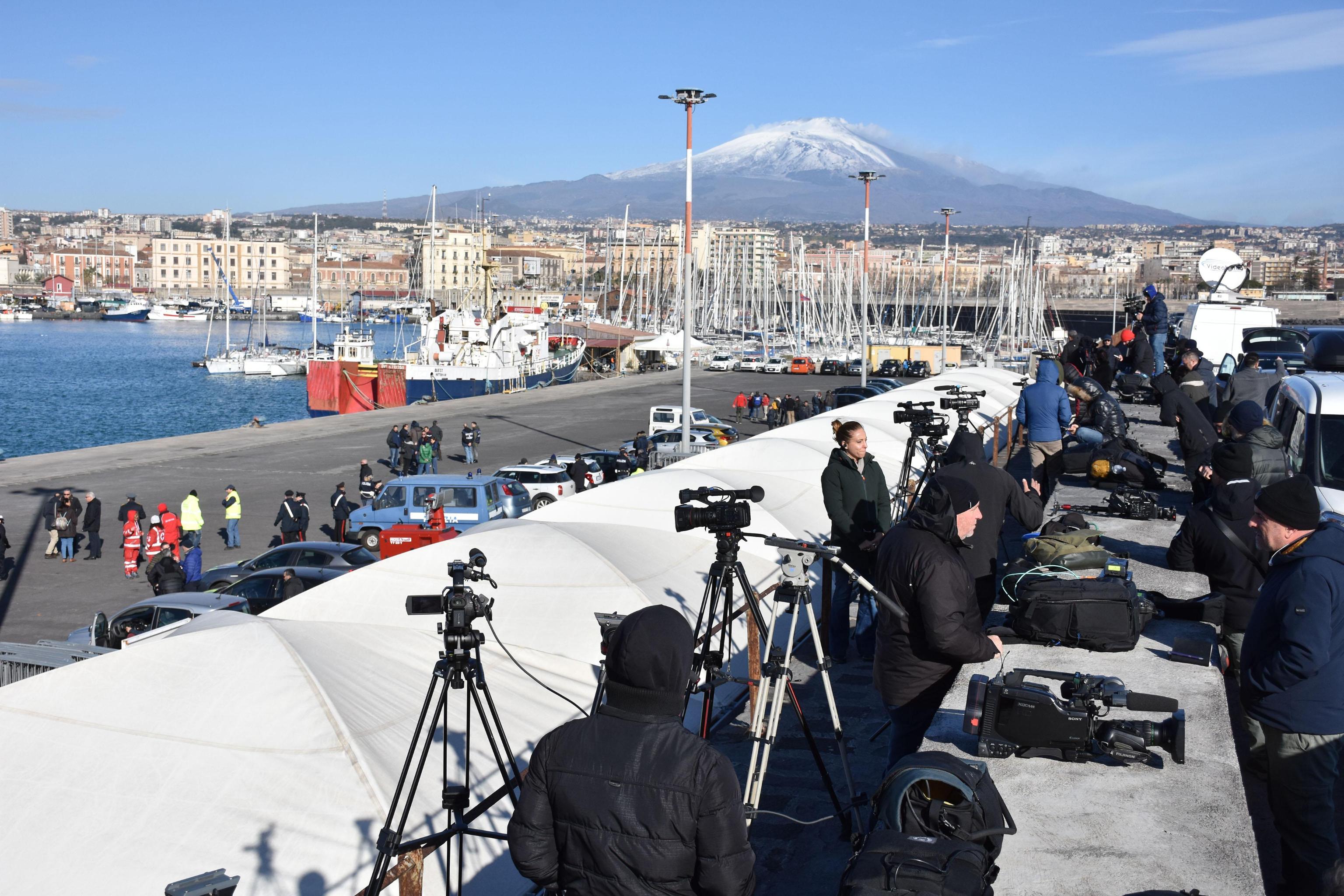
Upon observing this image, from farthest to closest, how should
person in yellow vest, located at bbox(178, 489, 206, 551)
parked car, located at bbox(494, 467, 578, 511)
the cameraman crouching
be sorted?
parked car, located at bbox(494, 467, 578, 511)
person in yellow vest, located at bbox(178, 489, 206, 551)
the cameraman crouching

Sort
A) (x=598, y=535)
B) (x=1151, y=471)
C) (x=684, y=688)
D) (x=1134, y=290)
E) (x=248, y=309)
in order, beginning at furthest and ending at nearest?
(x=248, y=309), (x=1134, y=290), (x=1151, y=471), (x=598, y=535), (x=684, y=688)

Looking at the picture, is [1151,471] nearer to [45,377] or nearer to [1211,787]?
[1211,787]

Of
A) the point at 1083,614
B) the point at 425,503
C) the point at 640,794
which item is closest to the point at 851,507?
the point at 1083,614

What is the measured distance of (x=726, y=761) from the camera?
321cm

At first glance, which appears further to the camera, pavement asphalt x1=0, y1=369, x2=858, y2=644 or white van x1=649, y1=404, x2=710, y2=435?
white van x1=649, y1=404, x2=710, y2=435

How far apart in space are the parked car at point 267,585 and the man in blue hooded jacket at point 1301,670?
12030 mm

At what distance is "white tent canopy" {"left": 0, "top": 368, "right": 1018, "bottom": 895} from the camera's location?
5555mm

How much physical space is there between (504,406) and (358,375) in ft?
41.1

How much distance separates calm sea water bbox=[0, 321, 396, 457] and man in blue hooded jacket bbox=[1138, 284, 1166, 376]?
40.5 meters

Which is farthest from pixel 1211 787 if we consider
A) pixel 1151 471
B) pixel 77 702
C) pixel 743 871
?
pixel 1151 471

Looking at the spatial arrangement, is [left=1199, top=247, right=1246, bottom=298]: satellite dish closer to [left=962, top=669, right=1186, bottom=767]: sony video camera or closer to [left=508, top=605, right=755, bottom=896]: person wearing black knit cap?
[left=962, top=669, right=1186, bottom=767]: sony video camera

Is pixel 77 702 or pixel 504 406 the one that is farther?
pixel 504 406

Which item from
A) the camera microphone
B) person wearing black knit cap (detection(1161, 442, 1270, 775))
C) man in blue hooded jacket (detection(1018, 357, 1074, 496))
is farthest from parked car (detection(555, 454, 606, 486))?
the camera microphone

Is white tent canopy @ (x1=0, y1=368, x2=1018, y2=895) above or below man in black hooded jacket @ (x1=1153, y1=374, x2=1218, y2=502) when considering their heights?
below
